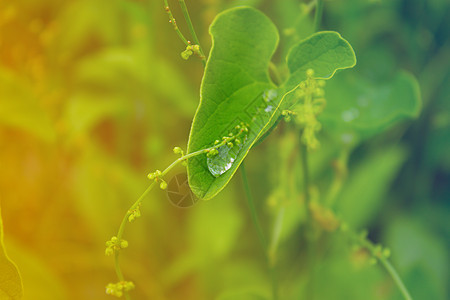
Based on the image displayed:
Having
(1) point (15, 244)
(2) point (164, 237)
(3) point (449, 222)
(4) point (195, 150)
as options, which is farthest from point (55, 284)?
(3) point (449, 222)

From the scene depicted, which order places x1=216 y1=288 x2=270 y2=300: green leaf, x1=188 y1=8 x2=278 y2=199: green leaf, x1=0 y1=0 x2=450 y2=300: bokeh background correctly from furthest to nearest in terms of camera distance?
x1=0 y1=0 x2=450 y2=300: bokeh background < x1=216 y1=288 x2=270 y2=300: green leaf < x1=188 y1=8 x2=278 y2=199: green leaf

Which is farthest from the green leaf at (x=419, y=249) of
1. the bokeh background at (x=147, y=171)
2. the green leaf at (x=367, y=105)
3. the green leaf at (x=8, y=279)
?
the green leaf at (x=8, y=279)

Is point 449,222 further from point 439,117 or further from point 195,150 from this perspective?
point 195,150

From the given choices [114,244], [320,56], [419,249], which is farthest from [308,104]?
[419,249]

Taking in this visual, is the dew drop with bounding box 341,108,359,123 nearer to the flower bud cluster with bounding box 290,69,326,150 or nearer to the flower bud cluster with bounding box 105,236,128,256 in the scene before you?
the flower bud cluster with bounding box 290,69,326,150

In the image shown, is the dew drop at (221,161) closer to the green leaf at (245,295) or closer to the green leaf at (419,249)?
the green leaf at (245,295)

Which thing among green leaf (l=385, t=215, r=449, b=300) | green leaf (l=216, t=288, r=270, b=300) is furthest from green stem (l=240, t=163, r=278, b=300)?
green leaf (l=385, t=215, r=449, b=300)
